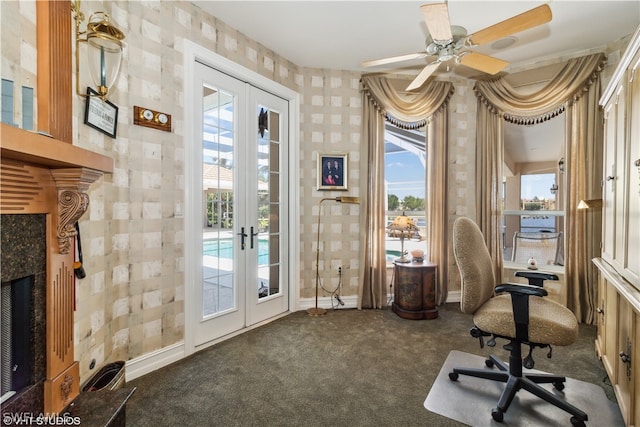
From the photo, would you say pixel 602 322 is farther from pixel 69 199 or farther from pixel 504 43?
pixel 69 199

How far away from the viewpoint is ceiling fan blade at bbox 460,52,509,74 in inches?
95.3

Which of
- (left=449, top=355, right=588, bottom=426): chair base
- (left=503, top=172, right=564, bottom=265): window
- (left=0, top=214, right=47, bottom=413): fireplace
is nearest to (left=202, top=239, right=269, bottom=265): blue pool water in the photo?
(left=0, top=214, right=47, bottom=413): fireplace

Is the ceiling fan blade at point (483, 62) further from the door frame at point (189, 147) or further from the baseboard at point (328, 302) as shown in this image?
the baseboard at point (328, 302)

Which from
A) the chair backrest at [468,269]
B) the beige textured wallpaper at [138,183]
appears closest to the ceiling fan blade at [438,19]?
the chair backrest at [468,269]

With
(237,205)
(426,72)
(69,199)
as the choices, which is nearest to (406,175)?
(426,72)

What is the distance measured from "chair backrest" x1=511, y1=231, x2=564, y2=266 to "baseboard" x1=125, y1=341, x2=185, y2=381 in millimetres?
3807

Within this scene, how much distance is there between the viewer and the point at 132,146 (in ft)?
7.21

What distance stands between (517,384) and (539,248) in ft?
8.11

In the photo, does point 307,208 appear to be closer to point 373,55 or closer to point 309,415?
point 373,55

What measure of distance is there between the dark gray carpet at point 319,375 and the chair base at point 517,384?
233 mm

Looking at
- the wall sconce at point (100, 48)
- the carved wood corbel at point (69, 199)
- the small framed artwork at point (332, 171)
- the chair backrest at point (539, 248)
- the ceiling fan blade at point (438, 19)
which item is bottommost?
the chair backrest at point (539, 248)

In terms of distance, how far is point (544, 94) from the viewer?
3420 mm

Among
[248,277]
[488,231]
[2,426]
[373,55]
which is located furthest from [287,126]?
[2,426]

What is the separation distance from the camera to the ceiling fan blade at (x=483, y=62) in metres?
2.42
